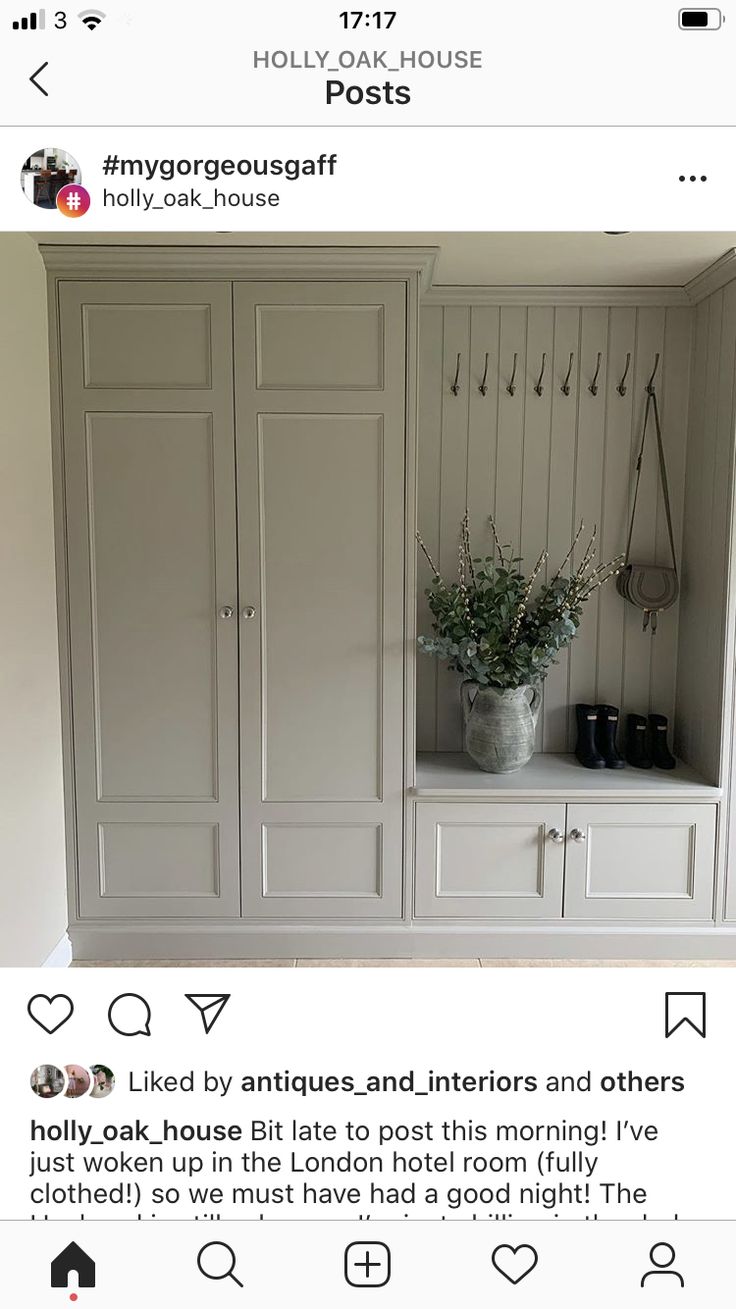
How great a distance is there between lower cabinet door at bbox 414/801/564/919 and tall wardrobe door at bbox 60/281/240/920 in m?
0.56

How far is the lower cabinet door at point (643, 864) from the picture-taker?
8.31ft

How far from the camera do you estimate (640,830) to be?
8.34 ft

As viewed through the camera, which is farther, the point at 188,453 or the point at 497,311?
the point at 497,311

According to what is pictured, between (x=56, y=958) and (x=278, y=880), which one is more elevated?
(x=278, y=880)

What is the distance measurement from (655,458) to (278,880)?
1.77 meters

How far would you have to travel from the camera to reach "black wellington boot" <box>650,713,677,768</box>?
8.91 ft

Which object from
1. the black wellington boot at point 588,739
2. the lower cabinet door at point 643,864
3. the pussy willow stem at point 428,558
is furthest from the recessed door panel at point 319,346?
the lower cabinet door at point 643,864

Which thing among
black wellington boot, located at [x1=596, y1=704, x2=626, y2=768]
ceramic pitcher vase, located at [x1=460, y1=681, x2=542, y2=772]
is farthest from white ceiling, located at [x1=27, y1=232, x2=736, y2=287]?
black wellington boot, located at [x1=596, y1=704, x2=626, y2=768]
